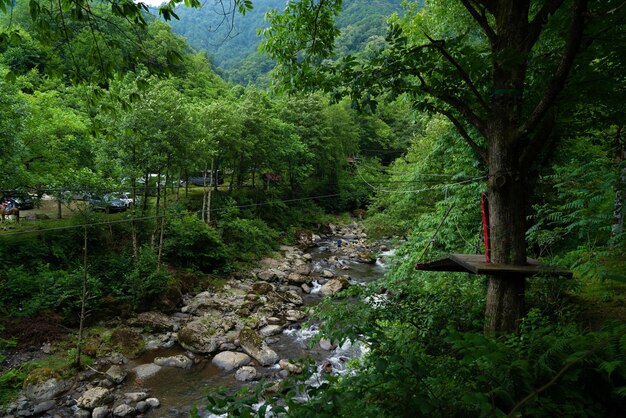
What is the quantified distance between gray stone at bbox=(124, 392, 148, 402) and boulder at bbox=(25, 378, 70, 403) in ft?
4.66

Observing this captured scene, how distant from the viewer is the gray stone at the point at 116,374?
7.98 m

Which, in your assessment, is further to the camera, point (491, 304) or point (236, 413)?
point (491, 304)

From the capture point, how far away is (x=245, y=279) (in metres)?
15.5

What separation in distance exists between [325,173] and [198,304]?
59.9 feet

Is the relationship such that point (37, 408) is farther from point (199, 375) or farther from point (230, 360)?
point (230, 360)

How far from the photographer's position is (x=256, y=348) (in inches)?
377

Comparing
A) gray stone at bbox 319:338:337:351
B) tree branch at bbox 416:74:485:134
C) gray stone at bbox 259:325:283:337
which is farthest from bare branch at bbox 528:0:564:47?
gray stone at bbox 259:325:283:337

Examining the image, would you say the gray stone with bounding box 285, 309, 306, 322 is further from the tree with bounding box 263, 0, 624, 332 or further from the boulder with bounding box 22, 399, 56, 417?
the tree with bounding box 263, 0, 624, 332

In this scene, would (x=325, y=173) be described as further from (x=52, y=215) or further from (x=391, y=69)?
(x=391, y=69)

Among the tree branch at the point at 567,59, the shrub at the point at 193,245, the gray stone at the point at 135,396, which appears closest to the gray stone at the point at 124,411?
the gray stone at the point at 135,396

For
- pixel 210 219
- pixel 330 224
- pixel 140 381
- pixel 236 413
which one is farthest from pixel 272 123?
pixel 236 413

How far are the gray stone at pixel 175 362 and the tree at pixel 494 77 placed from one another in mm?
8078

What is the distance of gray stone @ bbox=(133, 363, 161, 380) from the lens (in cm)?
837

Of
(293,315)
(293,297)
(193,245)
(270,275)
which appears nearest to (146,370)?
(293,315)
